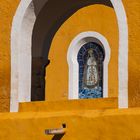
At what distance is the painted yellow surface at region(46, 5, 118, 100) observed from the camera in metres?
14.5

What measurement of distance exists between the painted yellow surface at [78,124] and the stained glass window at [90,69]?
8.07 m

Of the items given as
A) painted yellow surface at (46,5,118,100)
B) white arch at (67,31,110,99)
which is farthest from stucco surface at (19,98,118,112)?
white arch at (67,31,110,99)

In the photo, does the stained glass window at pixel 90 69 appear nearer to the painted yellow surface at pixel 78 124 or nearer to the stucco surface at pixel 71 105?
the stucco surface at pixel 71 105

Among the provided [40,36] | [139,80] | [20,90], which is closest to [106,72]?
[40,36]

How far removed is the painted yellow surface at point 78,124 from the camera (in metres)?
6.22

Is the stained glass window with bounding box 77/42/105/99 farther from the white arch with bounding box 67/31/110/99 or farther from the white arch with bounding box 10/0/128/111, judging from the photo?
the white arch with bounding box 10/0/128/111

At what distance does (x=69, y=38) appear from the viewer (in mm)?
15227

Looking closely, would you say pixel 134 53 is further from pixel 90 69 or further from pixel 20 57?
pixel 90 69

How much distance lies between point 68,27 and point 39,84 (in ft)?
18.9

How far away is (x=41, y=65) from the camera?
9680 mm

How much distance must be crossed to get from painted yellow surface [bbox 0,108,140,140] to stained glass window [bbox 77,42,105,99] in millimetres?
8074

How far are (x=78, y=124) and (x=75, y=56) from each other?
873 centimetres

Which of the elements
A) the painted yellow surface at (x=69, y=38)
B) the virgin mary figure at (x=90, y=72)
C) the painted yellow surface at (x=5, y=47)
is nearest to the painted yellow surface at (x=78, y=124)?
the painted yellow surface at (x=5, y=47)

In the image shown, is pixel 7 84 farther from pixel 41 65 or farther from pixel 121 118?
pixel 121 118
